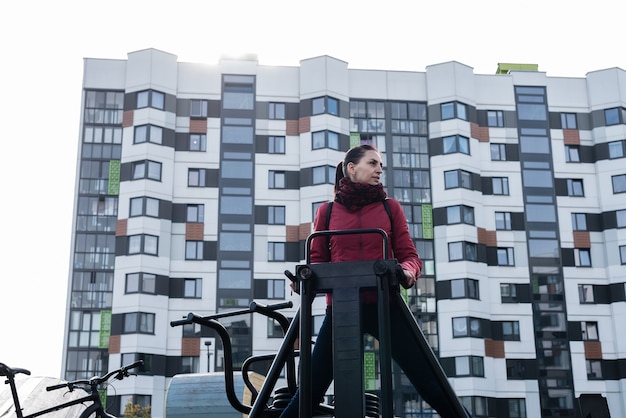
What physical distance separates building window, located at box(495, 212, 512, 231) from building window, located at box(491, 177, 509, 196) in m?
1.45

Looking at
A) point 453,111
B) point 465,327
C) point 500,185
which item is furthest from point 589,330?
point 453,111

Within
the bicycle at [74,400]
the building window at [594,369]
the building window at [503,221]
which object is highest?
the building window at [503,221]

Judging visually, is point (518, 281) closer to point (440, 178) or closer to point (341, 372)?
point (440, 178)

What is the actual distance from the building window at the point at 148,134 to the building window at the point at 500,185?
22622 millimetres

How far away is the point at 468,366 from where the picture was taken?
159 feet

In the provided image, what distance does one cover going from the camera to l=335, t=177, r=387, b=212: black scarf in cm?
461

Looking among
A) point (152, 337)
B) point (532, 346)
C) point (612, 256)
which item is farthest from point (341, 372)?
point (612, 256)

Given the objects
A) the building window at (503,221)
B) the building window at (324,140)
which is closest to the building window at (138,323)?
the building window at (324,140)

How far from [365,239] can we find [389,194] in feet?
159

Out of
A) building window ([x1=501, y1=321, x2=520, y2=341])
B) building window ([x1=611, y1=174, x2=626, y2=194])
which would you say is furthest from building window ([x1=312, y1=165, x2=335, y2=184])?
building window ([x1=611, y1=174, x2=626, y2=194])

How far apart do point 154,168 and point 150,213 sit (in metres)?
3.09

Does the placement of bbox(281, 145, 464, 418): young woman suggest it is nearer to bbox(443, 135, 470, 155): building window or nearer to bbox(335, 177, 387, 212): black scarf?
bbox(335, 177, 387, 212): black scarf

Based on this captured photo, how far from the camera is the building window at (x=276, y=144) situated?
175 ft

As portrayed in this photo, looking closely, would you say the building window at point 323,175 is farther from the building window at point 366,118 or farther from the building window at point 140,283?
the building window at point 140,283
